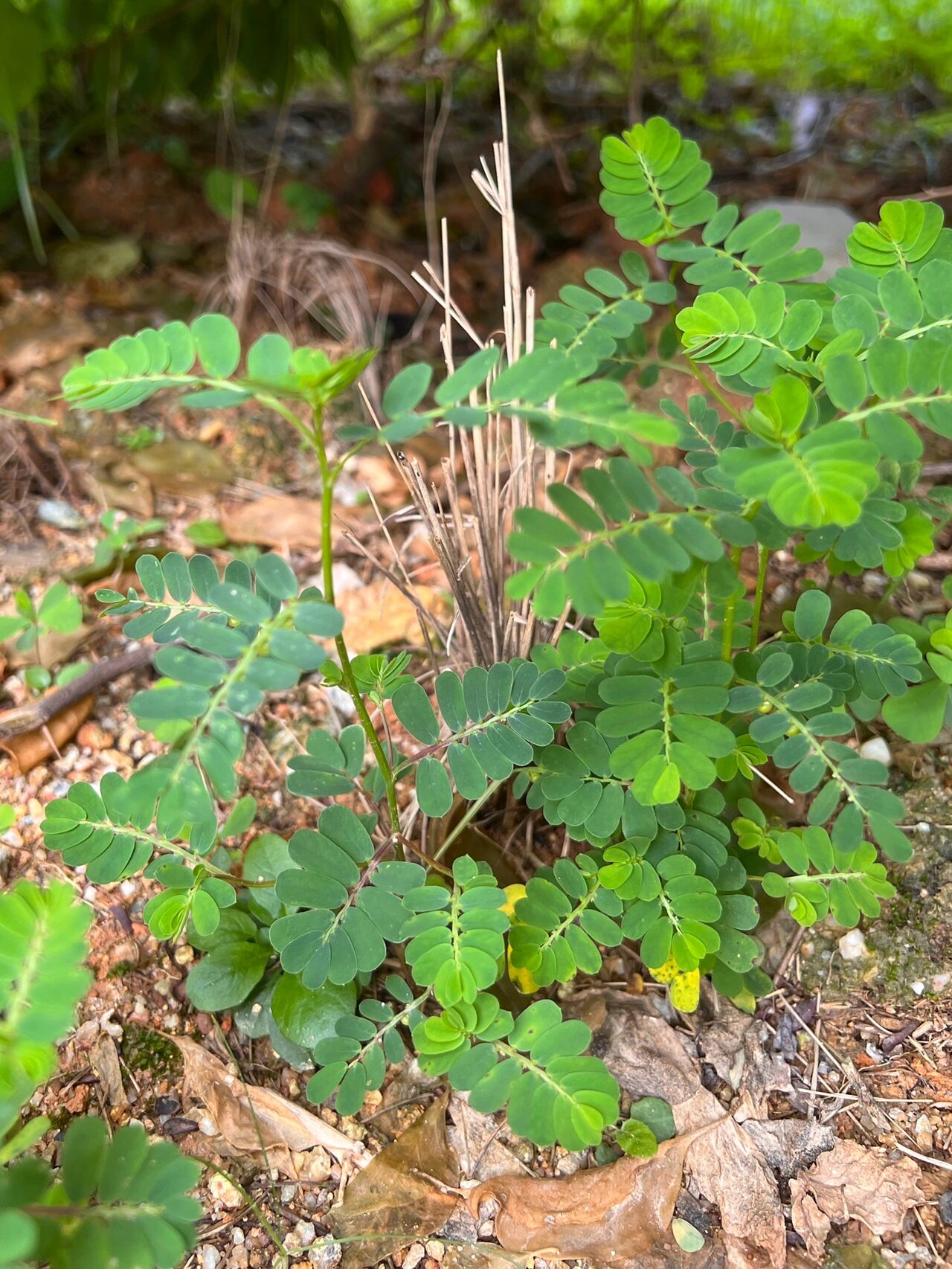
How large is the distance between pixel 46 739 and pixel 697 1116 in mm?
940

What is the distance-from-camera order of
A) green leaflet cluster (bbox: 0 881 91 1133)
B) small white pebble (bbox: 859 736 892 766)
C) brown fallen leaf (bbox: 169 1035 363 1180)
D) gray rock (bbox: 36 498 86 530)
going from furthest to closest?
gray rock (bbox: 36 498 86 530) < small white pebble (bbox: 859 736 892 766) < brown fallen leaf (bbox: 169 1035 363 1180) < green leaflet cluster (bbox: 0 881 91 1133)

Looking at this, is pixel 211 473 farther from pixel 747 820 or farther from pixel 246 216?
pixel 747 820

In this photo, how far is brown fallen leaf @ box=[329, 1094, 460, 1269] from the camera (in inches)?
33.9

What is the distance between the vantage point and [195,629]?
701 mm

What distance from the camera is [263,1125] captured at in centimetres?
94

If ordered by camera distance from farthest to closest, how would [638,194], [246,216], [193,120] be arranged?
[193,120]
[246,216]
[638,194]

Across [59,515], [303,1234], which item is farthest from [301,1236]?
[59,515]

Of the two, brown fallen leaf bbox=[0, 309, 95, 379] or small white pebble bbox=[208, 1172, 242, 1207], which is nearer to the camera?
small white pebble bbox=[208, 1172, 242, 1207]

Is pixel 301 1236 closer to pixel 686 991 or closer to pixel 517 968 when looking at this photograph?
pixel 517 968

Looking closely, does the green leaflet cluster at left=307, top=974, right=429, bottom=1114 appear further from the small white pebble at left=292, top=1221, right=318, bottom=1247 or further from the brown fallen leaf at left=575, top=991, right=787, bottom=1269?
the brown fallen leaf at left=575, top=991, right=787, bottom=1269

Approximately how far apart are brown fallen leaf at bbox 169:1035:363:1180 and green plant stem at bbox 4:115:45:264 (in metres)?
1.80

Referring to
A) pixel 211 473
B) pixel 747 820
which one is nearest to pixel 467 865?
pixel 747 820

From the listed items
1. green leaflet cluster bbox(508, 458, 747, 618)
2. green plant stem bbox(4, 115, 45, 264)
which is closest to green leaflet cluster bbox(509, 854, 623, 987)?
green leaflet cluster bbox(508, 458, 747, 618)

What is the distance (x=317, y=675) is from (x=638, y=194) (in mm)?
770
